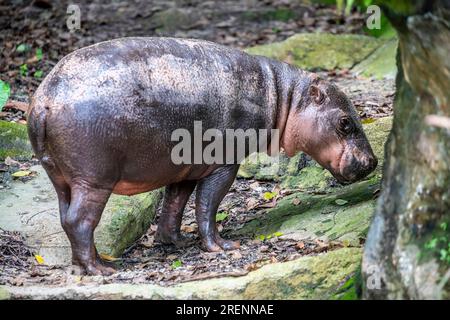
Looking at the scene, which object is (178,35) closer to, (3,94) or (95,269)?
(3,94)

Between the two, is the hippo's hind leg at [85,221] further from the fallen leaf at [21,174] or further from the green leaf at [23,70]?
the green leaf at [23,70]

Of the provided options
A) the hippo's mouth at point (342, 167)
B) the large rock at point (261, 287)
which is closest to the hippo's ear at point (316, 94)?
the hippo's mouth at point (342, 167)

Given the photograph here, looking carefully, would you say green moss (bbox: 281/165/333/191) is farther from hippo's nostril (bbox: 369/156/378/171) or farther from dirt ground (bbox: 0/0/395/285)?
hippo's nostril (bbox: 369/156/378/171)

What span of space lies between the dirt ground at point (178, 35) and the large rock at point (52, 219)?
14 cm

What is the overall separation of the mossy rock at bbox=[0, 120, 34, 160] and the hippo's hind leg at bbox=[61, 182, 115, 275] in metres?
2.47

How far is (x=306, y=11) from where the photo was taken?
15.1m

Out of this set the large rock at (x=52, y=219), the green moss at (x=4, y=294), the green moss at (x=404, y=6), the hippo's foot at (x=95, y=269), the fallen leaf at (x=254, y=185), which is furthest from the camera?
the fallen leaf at (x=254, y=185)

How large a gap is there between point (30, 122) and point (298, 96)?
8.12 ft

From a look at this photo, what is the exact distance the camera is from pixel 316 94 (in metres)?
7.45

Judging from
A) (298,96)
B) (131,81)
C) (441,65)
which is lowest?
(298,96)

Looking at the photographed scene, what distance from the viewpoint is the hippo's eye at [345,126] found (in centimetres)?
736
